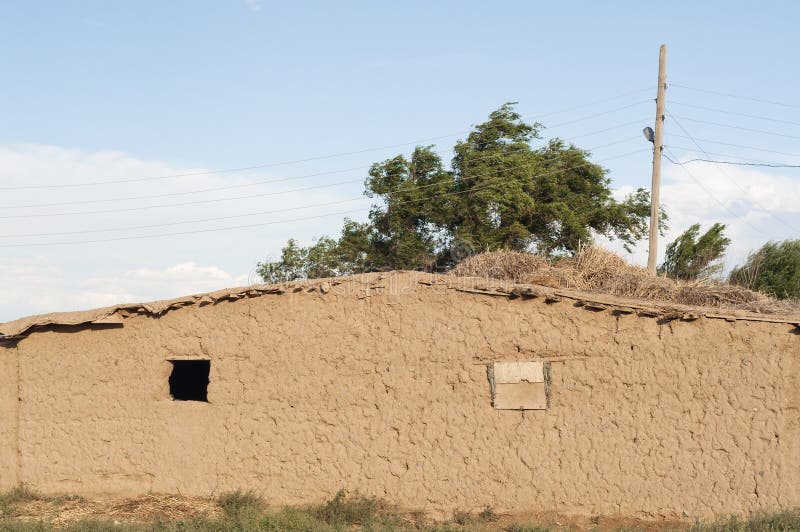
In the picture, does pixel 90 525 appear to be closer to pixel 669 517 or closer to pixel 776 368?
pixel 669 517

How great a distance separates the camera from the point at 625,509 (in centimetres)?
891

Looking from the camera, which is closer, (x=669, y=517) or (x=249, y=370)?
(x=669, y=517)

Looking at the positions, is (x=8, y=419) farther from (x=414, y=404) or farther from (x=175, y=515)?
(x=414, y=404)

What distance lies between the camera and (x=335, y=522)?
8891 mm

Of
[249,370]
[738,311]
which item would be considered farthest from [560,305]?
[249,370]

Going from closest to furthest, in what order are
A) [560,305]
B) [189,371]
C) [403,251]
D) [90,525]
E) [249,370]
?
[90,525] → [560,305] → [249,370] → [189,371] → [403,251]

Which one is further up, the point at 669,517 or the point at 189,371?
the point at 189,371

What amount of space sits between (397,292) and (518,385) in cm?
164

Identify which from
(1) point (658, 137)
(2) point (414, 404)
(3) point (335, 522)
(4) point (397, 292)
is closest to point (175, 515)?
(3) point (335, 522)

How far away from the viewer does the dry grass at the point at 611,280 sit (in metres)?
10.3

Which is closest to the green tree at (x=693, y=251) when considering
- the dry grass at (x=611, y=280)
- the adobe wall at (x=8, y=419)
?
the dry grass at (x=611, y=280)

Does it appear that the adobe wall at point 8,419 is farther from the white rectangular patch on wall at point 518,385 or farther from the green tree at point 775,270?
the green tree at point 775,270

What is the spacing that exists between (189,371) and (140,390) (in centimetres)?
343

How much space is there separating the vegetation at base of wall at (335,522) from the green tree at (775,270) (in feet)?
37.6
